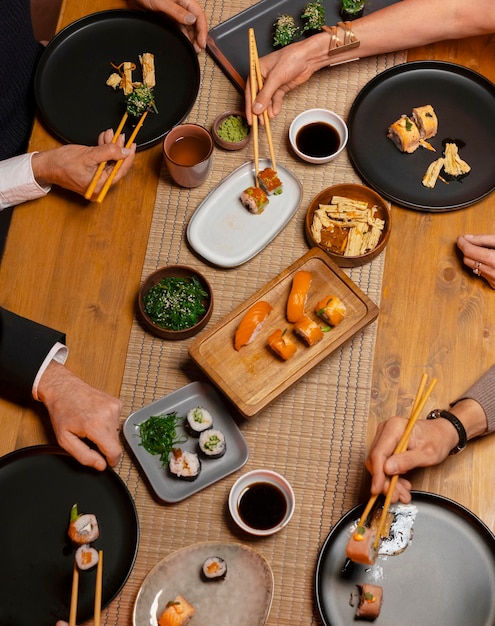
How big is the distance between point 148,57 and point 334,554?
2.10m

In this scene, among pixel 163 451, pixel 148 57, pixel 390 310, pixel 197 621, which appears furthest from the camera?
pixel 148 57

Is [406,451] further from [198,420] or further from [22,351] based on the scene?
[22,351]

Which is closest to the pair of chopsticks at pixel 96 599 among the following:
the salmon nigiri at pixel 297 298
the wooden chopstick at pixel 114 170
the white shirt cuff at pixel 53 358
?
the white shirt cuff at pixel 53 358

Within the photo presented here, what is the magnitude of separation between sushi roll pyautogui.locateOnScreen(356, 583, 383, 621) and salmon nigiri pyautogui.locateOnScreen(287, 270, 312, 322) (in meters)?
0.94

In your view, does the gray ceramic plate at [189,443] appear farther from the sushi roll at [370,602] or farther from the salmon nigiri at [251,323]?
the sushi roll at [370,602]

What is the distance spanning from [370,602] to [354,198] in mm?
1459

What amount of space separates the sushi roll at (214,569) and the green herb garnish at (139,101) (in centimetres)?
174

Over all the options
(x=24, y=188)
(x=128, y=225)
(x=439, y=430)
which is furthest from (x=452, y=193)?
(x=24, y=188)

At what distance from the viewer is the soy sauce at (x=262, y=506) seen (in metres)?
2.43

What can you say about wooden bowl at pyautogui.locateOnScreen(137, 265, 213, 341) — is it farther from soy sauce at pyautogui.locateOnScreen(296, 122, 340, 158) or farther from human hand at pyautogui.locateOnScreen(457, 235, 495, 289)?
human hand at pyautogui.locateOnScreen(457, 235, 495, 289)

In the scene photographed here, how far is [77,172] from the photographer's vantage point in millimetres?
2705

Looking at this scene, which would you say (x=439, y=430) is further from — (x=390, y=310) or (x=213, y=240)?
(x=213, y=240)

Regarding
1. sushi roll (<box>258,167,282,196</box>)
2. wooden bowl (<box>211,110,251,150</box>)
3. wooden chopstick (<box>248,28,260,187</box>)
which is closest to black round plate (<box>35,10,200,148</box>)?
wooden bowl (<box>211,110,251,150</box>)

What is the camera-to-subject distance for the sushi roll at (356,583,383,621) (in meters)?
2.32
